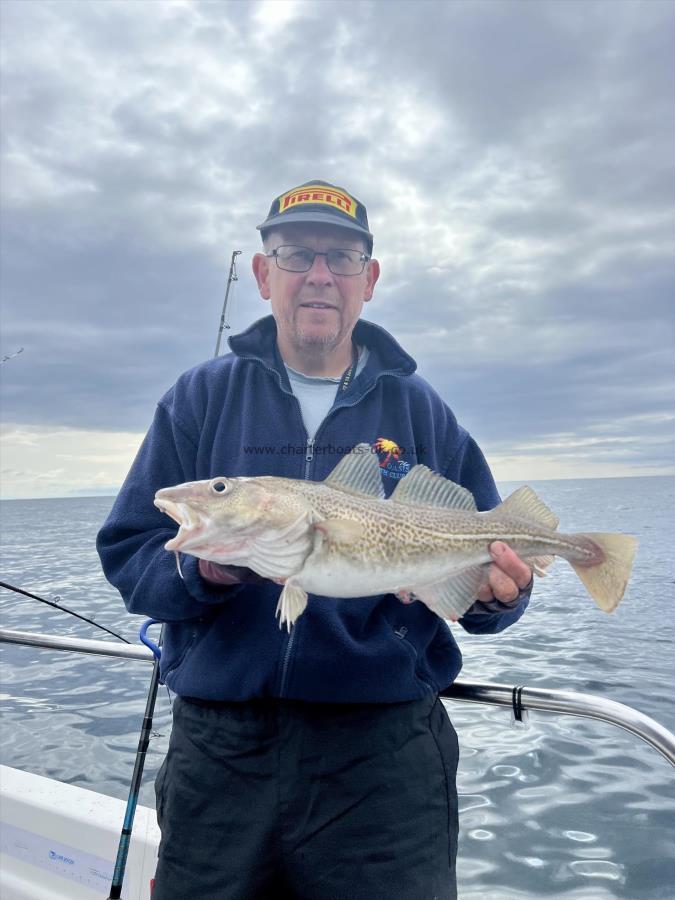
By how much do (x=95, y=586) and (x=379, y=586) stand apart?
2231cm

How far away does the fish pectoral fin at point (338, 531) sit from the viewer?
281 centimetres

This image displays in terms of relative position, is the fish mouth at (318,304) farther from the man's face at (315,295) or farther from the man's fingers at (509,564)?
the man's fingers at (509,564)

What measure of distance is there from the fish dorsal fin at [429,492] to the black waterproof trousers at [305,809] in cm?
100

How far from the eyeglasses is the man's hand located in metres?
1.74

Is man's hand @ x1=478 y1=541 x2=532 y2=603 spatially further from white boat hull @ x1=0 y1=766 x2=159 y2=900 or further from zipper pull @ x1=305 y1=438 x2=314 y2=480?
white boat hull @ x1=0 y1=766 x2=159 y2=900

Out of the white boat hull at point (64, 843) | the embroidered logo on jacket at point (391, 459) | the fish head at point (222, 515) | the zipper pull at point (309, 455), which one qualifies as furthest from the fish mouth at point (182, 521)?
the white boat hull at point (64, 843)

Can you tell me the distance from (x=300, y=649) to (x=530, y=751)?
6019 mm

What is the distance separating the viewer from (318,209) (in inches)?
143

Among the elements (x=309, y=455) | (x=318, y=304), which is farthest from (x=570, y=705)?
(x=318, y=304)

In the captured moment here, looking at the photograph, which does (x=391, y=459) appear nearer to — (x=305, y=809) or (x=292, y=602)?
(x=292, y=602)

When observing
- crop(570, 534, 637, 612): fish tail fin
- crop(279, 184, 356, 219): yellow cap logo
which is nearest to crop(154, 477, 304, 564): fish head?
crop(570, 534, 637, 612): fish tail fin

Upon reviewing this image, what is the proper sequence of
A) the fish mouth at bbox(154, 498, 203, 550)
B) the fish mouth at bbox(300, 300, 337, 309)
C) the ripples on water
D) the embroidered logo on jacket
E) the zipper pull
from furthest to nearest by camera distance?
1. the ripples on water
2. the fish mouth at bbox(300, 300, 337, 309)
3. the embroidered logo on jacket
4. the zipper pull
5. the fish mouth at bbox(154, 498, 203, 550)

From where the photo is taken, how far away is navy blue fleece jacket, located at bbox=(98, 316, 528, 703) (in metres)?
2.98

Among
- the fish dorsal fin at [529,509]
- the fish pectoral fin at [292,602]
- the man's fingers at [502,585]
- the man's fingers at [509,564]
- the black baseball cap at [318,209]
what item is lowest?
the fish pectoral fin at [292,602]
